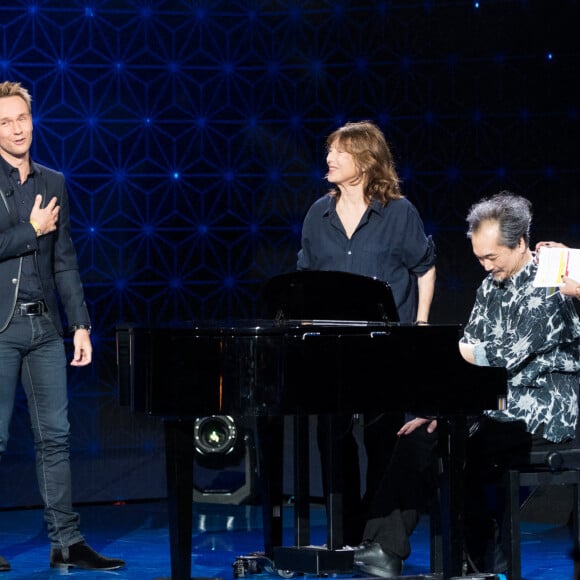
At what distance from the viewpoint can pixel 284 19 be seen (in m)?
6.43

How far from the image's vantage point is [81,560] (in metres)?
4.68

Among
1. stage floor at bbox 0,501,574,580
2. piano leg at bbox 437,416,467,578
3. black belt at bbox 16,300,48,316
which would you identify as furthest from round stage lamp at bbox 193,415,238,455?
piano leg at bbox 437,416,467,578

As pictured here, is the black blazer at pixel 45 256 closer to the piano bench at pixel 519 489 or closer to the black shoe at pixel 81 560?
the black shoe at pixel 81 560

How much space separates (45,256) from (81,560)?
1.18 meters

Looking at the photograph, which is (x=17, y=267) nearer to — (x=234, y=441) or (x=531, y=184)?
(x=234, y=441)

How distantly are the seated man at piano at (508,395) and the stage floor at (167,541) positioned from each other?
0.35 meters

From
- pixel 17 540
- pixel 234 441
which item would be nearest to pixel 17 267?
pixel 17 540

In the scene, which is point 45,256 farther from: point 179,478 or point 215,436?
point 215,436

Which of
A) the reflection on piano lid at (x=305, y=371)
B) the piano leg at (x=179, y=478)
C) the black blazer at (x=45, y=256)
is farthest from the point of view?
the black blazer at (x=45, y=256)

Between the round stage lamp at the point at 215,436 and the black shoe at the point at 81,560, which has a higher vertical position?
the round stage lamp at the point at 215,436

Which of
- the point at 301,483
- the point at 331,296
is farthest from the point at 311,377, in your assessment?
the point at 301,483

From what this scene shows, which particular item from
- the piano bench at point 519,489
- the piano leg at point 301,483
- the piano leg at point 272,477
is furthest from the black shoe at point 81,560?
the piano bench at point 519,489

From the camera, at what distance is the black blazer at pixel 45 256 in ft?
14.9

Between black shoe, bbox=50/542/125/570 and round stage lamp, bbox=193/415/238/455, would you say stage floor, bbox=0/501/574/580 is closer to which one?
black shoe, bbox=50/542/125/570
